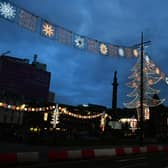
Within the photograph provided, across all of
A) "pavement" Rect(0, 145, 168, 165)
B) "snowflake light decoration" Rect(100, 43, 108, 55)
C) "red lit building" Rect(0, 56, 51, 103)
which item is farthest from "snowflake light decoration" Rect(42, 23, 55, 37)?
"red lit building" Rect(0, 56, 51, 103)

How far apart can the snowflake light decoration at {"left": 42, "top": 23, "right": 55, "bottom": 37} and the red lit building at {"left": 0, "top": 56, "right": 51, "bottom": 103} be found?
64.9 meters

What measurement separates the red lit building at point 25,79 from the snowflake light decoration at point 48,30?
64947 millimetres

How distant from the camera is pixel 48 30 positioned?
16.7m

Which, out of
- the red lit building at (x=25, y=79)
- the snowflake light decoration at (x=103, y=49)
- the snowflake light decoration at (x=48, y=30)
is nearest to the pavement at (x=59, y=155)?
the snowflake light decoration at (x=48, y=30)

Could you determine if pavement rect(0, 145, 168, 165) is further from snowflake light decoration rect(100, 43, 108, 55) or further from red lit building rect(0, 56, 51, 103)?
red lit building rect(0, 56, 51, 103)

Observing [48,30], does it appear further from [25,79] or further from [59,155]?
[25,79]

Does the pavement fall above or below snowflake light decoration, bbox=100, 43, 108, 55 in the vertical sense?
below

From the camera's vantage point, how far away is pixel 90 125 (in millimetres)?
74562

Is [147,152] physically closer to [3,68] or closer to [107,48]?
[107,48]

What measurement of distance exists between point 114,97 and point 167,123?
16829 millimetres

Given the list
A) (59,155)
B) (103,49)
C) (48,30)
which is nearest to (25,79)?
(103,49)

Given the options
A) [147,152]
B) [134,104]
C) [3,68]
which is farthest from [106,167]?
[3,68]

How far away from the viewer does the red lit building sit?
272 feet

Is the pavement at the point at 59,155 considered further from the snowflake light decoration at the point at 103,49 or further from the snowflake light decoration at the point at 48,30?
the snowflake light decoration at the point at 103,49
